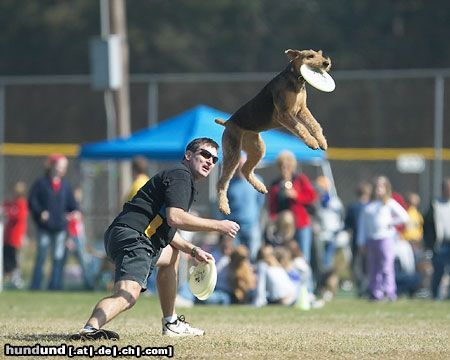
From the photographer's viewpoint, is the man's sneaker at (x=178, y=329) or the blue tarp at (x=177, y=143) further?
the blue tarp at (x=177, y=143)

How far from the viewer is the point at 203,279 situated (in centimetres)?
937

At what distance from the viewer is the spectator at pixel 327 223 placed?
1881cm

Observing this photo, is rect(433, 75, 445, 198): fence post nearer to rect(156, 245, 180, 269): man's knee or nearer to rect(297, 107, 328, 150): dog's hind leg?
rect(156, 245, 180, 269): man's knee

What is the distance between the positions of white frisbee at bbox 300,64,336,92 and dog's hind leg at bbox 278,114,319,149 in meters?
0.31

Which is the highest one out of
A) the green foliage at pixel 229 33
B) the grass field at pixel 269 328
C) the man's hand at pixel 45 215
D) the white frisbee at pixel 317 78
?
the green foliage at pixel 229 33

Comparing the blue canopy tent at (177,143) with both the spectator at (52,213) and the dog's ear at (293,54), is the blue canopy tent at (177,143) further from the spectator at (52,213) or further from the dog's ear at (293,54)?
the dog's ear at (293,54)

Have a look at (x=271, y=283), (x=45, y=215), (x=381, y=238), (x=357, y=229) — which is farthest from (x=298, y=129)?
(x=45, y=215)

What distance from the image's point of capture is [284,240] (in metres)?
16.1

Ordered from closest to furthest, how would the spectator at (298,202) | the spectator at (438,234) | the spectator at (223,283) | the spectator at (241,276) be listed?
the spectator at (241,276), the spectator at (223,283), the spectator at (298,202), the spectator at (438,234)

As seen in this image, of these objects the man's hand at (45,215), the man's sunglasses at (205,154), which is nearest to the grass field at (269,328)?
the man's sunglasses at (205,154)

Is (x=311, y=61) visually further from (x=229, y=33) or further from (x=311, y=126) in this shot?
(x=229, y=33)

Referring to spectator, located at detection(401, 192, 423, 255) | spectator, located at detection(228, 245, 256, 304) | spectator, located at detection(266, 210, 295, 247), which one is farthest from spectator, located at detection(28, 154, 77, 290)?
spectator, located at detection(401, 192, 423, 255)

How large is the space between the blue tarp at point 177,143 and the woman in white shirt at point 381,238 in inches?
47.2

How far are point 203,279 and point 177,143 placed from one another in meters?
8.44
